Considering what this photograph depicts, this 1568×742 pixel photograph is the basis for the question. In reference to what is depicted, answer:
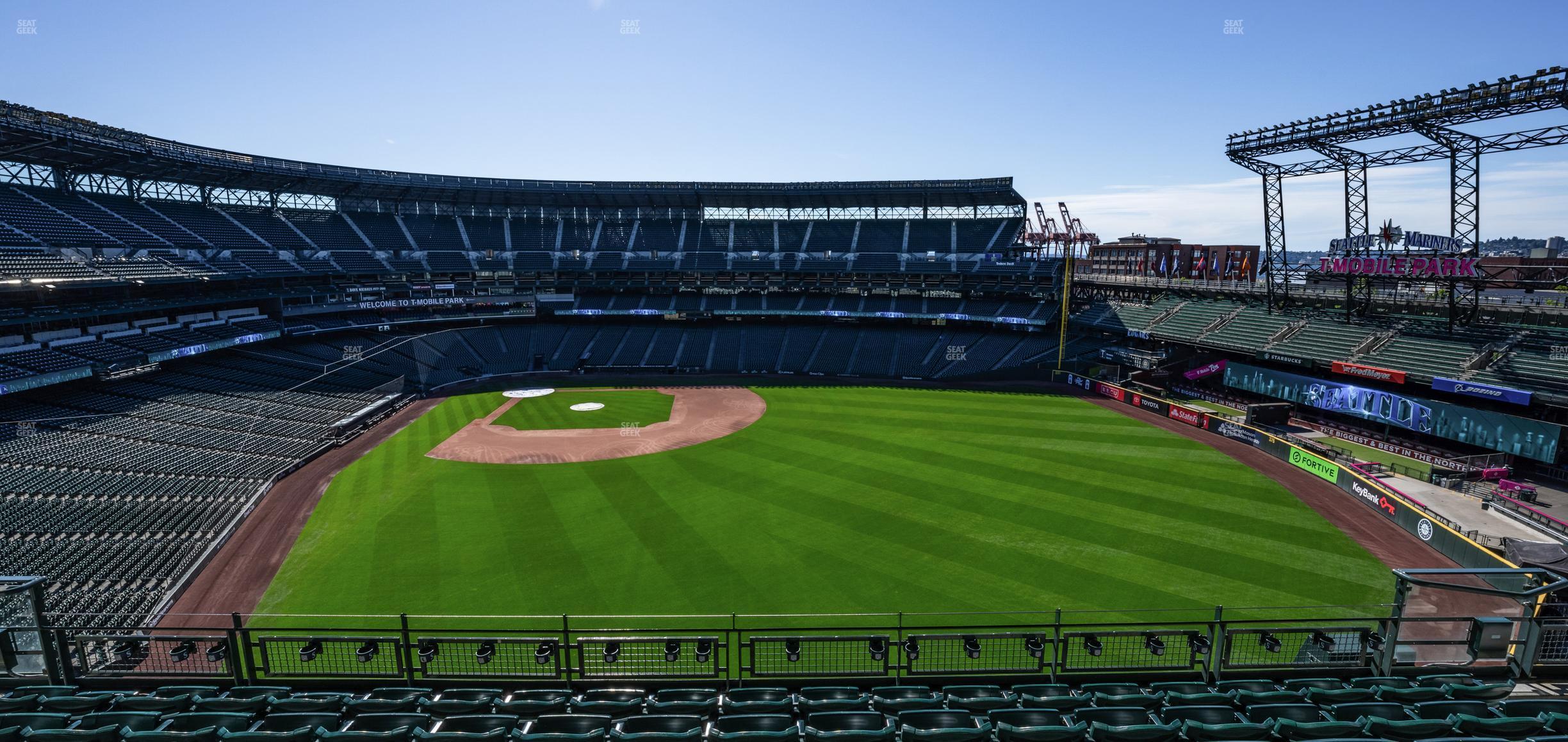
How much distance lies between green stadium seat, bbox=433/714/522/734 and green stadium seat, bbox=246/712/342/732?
1.53m

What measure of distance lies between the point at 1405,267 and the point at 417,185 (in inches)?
3253

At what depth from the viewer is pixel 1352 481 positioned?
28250 millimetres

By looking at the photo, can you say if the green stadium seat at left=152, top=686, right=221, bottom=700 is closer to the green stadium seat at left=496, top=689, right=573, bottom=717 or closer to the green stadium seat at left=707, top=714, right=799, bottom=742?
the green stadium seat at left=496, top=689, right=573, bottom=717

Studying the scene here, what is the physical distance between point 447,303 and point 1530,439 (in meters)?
81.7

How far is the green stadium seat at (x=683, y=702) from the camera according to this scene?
1055 centimetres

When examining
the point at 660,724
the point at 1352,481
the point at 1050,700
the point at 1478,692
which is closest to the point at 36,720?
the point at 660,724

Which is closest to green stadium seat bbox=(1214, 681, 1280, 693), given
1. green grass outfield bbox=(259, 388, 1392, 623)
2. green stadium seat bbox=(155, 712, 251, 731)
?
green grass outfield bbox=(259, 388, 1392, 623)

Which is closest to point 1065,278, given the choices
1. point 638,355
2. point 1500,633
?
point 638,355

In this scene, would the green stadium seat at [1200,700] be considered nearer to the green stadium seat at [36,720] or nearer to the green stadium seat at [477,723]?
the green stadium seat at [477,723]

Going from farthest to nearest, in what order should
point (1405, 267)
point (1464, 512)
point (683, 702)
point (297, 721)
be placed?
point (1405, 267) → point (1464, 512) → point (683, 702) → point (297, 721)

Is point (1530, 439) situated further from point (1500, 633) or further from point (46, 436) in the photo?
point (46, 436)

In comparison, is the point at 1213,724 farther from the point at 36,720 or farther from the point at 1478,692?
the point at 36,720

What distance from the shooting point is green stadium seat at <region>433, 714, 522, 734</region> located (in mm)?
9758

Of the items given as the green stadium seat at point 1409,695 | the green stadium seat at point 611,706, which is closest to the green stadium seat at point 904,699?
the green stadium seat at point 611,706
